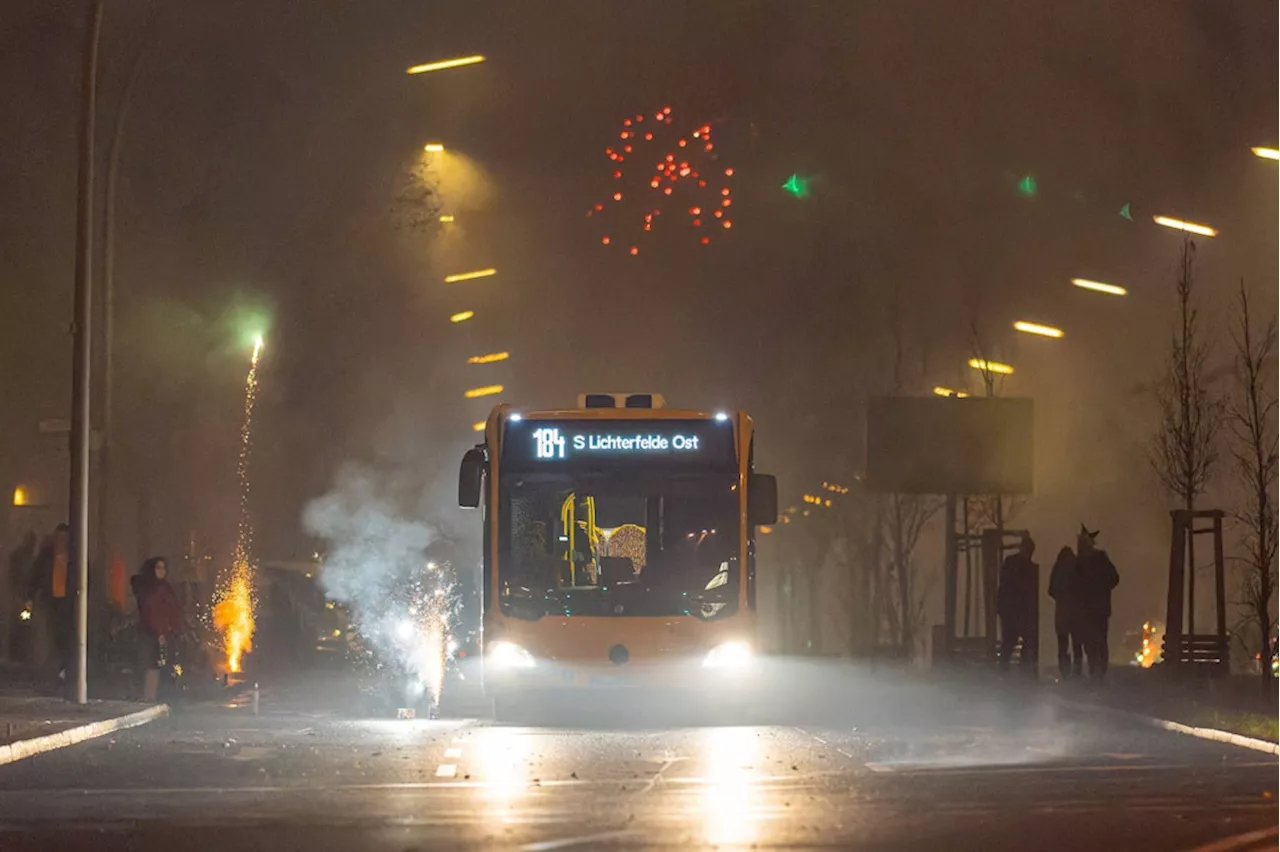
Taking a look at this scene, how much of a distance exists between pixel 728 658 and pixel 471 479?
9.81ft

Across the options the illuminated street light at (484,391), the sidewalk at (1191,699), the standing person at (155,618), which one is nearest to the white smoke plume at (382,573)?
the illuminated street light at (484,391)

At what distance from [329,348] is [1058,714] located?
29.1m

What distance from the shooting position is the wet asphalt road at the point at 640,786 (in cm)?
1165

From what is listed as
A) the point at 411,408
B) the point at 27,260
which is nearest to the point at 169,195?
the point at 27,260

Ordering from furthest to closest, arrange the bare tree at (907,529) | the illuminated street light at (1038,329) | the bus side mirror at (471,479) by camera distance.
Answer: the illuminated street light at (1038,329)
the bare tree at (907,529)
the bus side mirror at (471,479)

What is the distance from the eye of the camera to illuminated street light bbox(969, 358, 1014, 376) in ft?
122

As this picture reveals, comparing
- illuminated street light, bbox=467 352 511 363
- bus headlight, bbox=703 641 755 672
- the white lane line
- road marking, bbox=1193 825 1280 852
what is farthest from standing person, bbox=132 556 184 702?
illuminated street light, bbox=467 352 511 363

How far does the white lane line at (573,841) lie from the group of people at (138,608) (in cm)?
1218

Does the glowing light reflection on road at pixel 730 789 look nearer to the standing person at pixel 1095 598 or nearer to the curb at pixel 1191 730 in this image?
the curb at pixel 1191 730

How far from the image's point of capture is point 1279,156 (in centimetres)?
3791

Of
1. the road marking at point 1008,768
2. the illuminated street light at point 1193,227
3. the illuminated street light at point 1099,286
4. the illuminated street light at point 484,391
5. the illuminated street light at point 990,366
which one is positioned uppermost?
the illuminated street light at point 1193,227

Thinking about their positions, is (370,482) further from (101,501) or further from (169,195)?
(101,501)

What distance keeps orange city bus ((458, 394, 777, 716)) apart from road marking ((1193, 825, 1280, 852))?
904cm

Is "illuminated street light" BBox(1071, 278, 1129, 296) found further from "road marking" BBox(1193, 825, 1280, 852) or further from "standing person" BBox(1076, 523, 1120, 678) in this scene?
"road marking" BBox(1193, 825, 1280, 852)
